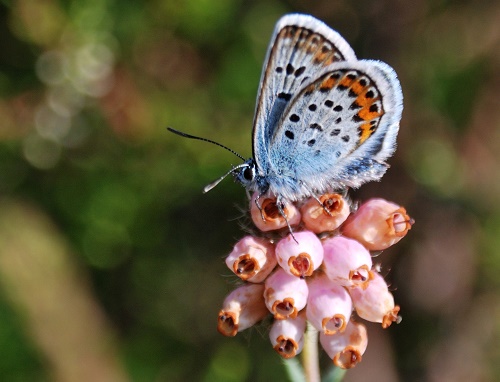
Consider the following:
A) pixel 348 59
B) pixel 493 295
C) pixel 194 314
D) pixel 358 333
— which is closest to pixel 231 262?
pixel 358 333


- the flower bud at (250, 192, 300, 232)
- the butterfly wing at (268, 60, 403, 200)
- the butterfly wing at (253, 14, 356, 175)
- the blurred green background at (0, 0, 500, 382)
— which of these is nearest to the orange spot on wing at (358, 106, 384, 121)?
the butterfly wing at (268, 60, 403, 200)

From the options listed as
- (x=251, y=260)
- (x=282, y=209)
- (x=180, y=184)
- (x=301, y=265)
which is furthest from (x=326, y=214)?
(x=180, y=184)

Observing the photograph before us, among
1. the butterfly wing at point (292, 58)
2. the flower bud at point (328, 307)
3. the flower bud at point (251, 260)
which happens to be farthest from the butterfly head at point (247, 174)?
the flower bud at point (328, 307)

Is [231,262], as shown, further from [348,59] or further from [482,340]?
[482,340]

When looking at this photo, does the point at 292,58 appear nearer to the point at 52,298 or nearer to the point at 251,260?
the point at 251,260

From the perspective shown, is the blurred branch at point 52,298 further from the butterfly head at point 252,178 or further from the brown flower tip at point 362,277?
the brown flower tip at point 362,277

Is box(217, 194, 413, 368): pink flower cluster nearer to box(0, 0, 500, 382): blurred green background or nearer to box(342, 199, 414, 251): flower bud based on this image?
box(342, 199, 414, 251): flower bud
